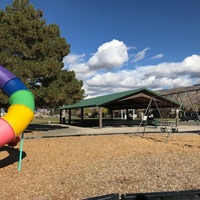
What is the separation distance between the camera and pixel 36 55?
21.2m

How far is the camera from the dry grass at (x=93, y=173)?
5.66 meters

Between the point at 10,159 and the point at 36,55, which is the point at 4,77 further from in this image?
the point at 36,55

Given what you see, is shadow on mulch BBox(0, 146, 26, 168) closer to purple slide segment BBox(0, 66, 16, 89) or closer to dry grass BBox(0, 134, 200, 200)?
dry grass BBox(0, 134, 200, 200)

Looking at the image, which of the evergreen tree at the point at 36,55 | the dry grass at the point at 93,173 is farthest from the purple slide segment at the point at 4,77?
the evergreen tree at the point at 36,55

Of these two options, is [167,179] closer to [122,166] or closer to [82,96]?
[122,166]

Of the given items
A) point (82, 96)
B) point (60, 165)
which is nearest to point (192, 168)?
point (60, 165)

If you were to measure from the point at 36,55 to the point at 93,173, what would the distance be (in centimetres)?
1594

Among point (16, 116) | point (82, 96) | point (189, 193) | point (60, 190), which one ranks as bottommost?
point (60, 190)

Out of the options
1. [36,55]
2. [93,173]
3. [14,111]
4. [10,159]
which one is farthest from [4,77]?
[36,55]

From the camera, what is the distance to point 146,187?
5.80 meters

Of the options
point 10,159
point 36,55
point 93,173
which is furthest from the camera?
point 36,55

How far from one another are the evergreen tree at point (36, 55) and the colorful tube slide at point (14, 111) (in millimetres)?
11344

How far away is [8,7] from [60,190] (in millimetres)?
19517

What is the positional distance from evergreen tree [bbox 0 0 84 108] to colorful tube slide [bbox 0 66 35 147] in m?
11.3
